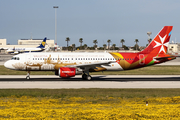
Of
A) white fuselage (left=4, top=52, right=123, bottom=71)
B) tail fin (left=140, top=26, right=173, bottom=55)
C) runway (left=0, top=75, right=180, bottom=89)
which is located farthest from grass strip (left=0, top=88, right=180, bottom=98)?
tail fin (left=140, top=26, right=173, bottom=55)

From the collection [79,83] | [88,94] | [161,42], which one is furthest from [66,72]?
[161,42]

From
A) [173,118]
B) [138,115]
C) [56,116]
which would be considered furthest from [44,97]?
[173,118]

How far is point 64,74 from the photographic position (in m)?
34.7

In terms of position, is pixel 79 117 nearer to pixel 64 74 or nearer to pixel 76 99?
pixel 76 99

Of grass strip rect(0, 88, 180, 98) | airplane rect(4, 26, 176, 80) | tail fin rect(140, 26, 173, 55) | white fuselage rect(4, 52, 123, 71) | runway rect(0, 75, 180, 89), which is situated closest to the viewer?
grass strip rect(0, 88, 180, 98)

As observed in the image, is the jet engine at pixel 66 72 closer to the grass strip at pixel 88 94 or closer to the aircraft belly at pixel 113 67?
the aircraft belly at pixel 113 67

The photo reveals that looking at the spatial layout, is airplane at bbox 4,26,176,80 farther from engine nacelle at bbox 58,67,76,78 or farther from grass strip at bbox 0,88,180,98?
grass strip at bbox 0,88,180,98

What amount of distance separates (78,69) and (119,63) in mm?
6469

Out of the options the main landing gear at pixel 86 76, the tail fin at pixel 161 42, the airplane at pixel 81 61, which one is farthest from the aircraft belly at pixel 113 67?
the tail fin at pixel 161 42

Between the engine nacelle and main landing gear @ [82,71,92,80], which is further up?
the engine nacelle

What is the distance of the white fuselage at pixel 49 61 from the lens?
37531 millimetres

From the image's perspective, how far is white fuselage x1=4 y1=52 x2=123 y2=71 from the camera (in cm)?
3753

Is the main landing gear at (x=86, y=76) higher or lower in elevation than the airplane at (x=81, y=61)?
lower

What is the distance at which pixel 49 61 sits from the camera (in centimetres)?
3750
